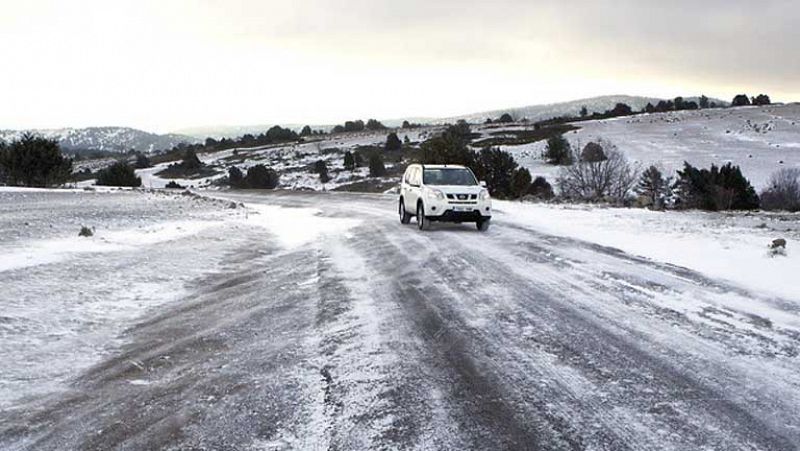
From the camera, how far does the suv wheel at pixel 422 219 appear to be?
1509 cm

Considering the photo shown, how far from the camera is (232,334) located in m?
5.84

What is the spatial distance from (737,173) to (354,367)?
30.6 metres

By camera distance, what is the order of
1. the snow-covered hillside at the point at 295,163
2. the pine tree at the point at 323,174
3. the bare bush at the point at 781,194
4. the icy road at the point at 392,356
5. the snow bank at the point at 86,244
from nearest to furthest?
the icy road at the point at 392,356, the snow bank at the point at 86,244, the bare bush at the point at 781,194, the pine tree at the point at 323,174, the snow-covered hillside at the point at 295,163

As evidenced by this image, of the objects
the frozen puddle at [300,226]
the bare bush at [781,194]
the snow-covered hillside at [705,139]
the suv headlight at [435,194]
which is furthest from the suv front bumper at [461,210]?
the snow-covered hillside at [705,139]

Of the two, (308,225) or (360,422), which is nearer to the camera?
(360,422)

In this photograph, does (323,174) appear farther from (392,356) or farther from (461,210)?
(392,356)

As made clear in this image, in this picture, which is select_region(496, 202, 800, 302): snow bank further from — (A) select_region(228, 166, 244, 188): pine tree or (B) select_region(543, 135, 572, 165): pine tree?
(A) select_region(228, 166, 244, 188): pine tree

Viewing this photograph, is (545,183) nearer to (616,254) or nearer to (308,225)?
(308,225)

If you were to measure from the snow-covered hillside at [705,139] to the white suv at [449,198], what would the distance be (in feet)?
88.4

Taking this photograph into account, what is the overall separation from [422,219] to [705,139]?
50793mm

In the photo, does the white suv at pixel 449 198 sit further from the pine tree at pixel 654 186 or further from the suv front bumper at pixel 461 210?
the pine tree at pixel 654 186

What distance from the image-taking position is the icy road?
3600mm

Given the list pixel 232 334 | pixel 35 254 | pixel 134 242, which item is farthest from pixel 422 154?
pixel 232 334

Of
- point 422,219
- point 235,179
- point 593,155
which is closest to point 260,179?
point 235,179
